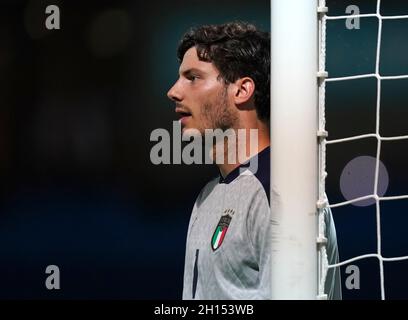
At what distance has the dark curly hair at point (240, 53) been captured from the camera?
193 cm

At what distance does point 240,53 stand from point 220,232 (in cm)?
50

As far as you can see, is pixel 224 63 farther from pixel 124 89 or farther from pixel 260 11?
pixel 124 89

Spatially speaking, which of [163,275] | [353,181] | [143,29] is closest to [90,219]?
[163,275]

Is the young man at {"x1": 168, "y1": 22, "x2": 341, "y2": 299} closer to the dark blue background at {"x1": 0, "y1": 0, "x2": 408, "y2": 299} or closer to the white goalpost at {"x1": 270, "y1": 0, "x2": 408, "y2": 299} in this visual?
the dark blue background at {"x1": 0, "y1": 0, "x2": 408, "y2": 299}

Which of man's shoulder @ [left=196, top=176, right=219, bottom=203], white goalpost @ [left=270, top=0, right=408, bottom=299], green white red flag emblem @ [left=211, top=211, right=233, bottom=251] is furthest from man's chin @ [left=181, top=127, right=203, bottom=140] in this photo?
white goalpost @ [left=270, top=0, right=408, bottom=299]

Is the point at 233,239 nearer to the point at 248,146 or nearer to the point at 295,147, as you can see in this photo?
the point at 248,146

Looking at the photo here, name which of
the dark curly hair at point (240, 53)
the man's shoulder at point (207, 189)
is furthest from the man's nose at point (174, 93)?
the man's shoulder at point (207, 189)

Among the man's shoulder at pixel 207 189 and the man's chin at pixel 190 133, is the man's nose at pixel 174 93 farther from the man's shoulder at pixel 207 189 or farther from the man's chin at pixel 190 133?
the man's shoulder at pixel 207 189

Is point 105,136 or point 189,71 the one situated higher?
point 189,71

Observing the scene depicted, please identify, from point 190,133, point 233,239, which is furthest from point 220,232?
point 190,133

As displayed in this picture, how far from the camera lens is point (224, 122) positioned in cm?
195

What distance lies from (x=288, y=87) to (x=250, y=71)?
29.8 inches

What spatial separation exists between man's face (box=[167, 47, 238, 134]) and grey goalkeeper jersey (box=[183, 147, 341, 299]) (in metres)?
0.15

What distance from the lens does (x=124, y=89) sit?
206cm
